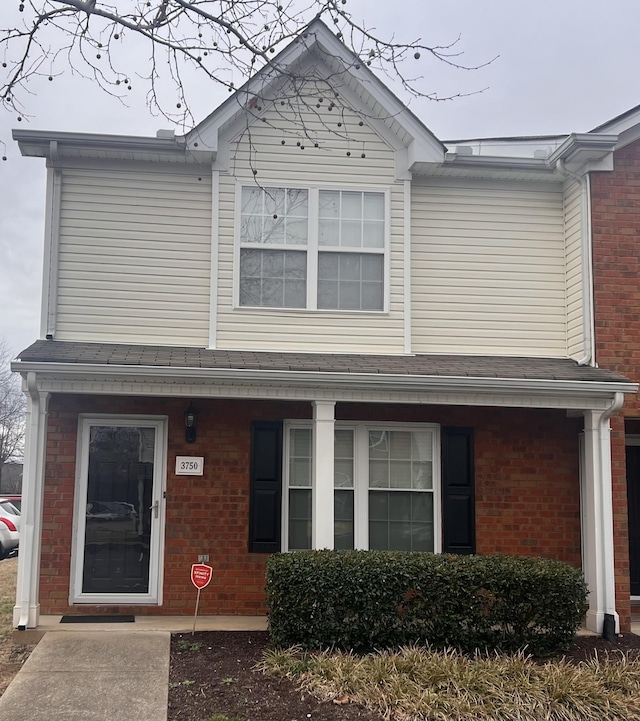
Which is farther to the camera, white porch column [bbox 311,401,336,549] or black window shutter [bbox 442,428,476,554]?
black window shutter [bbox 442,428,476,554]

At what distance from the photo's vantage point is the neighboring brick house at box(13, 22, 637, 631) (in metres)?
7.93

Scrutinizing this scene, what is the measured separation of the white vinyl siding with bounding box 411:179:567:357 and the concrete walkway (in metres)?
4.40

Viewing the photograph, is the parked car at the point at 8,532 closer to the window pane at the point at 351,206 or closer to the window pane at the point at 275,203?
the window pane at the point at 275,203

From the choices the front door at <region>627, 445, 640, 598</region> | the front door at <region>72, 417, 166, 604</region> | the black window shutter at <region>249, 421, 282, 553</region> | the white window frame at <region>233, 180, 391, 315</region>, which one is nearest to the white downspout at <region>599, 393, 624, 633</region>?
the front door at <region>627, 445, 640, 598</region>

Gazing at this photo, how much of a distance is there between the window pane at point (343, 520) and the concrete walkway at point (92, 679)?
2.15m

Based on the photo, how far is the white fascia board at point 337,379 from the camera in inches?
274

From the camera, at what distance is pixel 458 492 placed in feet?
27.5

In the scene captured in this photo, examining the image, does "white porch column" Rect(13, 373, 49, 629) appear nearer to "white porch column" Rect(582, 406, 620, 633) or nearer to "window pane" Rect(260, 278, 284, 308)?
"window pane" Rect(260, 278, 284, 308)

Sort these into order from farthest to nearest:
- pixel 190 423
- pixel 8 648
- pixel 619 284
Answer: pixel 619 284
pixel 190 423
pixel 8 648

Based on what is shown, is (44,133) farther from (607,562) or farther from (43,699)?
(607,562)

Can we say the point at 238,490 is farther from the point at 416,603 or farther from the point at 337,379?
the point at 416,603

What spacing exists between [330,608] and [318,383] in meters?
2.10

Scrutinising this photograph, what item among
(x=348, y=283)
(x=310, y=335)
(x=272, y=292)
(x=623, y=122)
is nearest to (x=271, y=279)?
(x=272, y=292)

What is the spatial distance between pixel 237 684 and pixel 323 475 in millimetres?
2188
